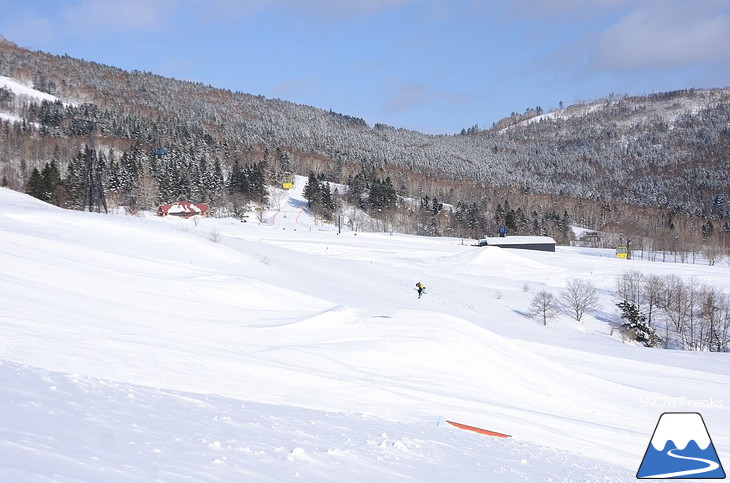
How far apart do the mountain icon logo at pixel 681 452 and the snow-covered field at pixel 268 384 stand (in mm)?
2113

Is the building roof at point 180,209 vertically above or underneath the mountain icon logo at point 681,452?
above

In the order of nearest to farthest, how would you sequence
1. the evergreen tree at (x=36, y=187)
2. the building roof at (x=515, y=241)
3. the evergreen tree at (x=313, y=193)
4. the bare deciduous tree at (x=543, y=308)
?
the bare deciduous tree at (x=543, y=308), the evergreen tree at (x=36, y=187), the building roof at (x=515, y=241), the evergreen tree at (x=313, y=193)

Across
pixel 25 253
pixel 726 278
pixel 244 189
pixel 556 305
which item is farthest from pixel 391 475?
pixel 244 189

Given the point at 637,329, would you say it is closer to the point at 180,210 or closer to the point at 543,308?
the point at 543,308

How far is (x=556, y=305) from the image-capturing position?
1923 inches

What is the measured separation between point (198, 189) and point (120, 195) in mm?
14321

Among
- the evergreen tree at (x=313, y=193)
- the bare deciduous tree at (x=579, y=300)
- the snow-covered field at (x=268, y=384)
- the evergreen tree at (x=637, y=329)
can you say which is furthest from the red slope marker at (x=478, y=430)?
the evergreen tree at (x=313, y=193)

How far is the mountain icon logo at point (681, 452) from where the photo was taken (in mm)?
5074

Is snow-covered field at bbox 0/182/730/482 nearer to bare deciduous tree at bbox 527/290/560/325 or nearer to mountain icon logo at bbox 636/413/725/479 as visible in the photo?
mountain icon logo at bbox 636/413/725/479

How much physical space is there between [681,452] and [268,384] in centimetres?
751

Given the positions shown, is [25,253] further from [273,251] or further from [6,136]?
[6,136]

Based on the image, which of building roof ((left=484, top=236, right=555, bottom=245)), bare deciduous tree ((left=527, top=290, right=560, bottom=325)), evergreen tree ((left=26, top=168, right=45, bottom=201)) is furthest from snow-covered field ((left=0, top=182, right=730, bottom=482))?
building roof ((left=484, top=236, right=555, bottom=245))

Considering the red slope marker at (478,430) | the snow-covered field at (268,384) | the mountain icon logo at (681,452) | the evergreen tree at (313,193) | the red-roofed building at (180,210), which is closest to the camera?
the mountain icon logo at (681,452)

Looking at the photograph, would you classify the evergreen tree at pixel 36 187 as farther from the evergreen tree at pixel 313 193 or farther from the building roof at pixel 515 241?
the building roof at pixel 515 241
